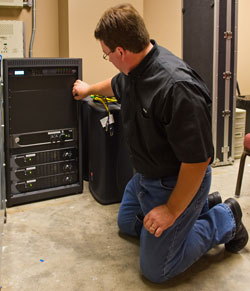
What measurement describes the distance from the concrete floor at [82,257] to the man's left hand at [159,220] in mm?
303

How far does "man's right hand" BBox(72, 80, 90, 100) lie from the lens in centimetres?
232

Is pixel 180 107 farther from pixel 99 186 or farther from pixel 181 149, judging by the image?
pixel 99 186

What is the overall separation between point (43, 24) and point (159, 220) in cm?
224

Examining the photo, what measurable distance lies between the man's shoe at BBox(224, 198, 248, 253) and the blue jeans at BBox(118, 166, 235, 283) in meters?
0.04

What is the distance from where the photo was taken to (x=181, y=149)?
57.7 inches

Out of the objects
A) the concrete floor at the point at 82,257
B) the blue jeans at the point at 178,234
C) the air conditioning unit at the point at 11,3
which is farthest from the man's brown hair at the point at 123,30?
the air conditioning unit at the point at 11,3

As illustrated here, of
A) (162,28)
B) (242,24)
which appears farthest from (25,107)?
(242,24)

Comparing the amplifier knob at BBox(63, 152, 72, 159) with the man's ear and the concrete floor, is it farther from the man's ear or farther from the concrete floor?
the man's ear

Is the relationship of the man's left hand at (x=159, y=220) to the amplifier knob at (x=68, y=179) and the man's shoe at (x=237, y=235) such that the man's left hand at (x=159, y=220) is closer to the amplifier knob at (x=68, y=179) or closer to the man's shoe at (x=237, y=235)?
the man's shoe at (x=237, y=235)

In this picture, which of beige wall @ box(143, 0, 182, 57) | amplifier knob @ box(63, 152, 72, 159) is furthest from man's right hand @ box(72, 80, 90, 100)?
beige wall @ box(143, 0, 182, 57)

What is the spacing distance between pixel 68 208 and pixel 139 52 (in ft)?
3.96

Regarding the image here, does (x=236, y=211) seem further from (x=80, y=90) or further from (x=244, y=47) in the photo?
(x=244, y=47)

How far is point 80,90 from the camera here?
2.35m

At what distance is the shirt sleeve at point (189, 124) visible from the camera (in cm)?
143
